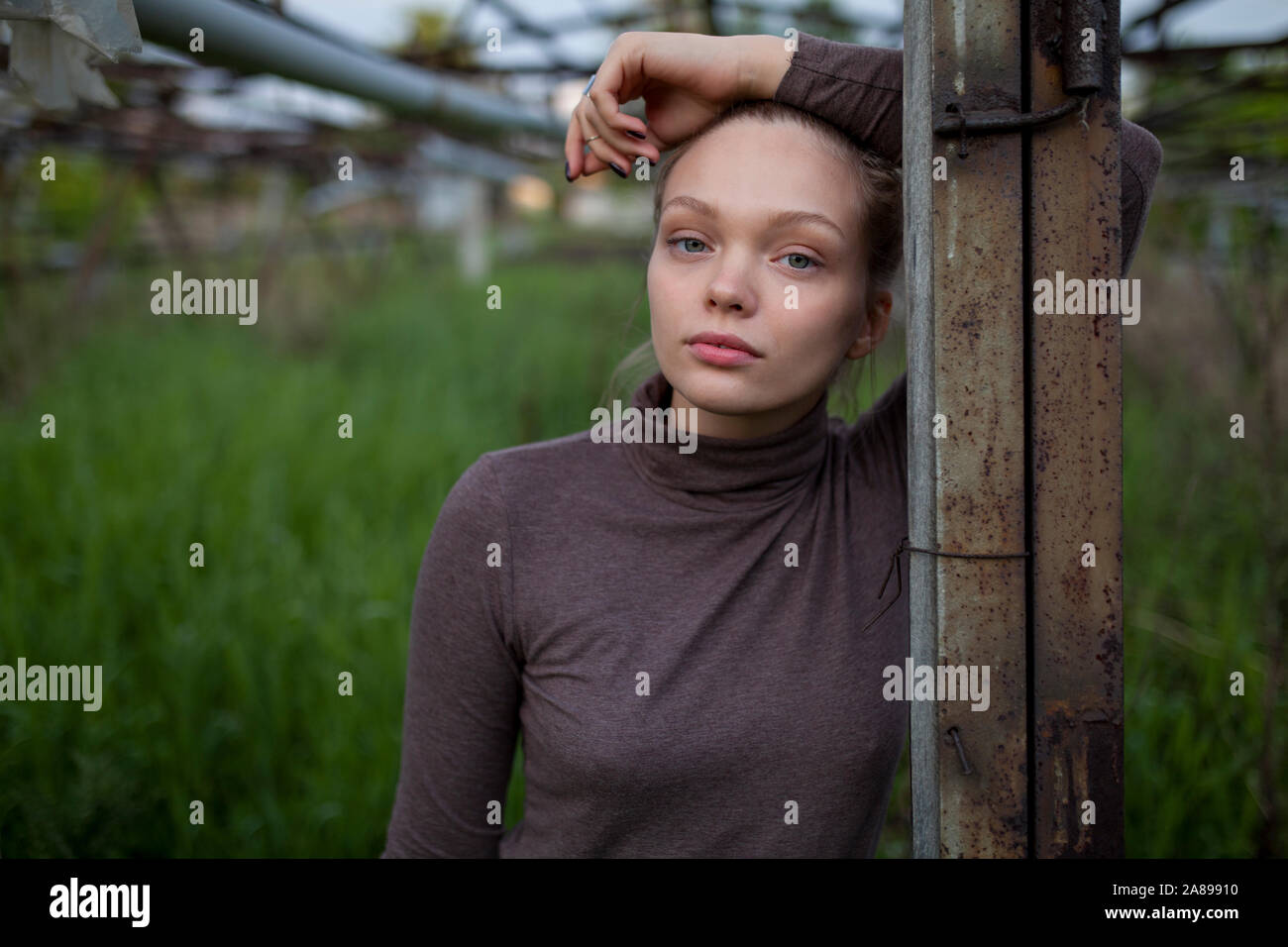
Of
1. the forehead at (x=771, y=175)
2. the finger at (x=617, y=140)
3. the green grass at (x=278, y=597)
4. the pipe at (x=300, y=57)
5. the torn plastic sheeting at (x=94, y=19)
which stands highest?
the pipe at (x=300, y=57)

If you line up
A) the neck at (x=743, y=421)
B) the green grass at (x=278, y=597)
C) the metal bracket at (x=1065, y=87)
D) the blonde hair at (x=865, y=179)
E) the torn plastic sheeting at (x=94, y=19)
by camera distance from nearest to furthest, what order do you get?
1. the metal bracket at (x=1065, y=87)
2. the torn plastic sheeting at (x=94, y=19)
3. the blonde hair at (x=865, y=179)
4. the neck at (x=743, y=421)
5. the green grass at (x=278, y=597)

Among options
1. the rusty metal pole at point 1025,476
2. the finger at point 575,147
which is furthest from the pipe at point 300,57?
the rusty metal pole at point 1025,476

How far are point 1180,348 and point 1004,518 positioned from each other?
6.33 m

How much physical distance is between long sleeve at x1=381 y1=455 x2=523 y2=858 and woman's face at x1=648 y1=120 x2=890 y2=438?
0.37 m

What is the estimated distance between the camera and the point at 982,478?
1.10 metres

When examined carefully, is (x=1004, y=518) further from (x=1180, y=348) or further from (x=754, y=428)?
(x=1180, y=348)

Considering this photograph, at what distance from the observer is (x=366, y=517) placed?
14.9 feet

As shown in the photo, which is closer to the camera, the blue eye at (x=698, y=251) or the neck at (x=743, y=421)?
the blue eye at (x=698, y=251)

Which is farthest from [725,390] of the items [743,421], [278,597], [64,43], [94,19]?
[278,597]

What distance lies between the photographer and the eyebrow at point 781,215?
1313 millimetres

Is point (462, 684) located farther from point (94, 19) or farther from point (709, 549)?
point (94, 19)

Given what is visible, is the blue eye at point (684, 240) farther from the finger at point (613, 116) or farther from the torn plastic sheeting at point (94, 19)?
the torn plastic sheeting at point (94, 19)

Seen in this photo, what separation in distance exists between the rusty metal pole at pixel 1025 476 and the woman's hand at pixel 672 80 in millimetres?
295
